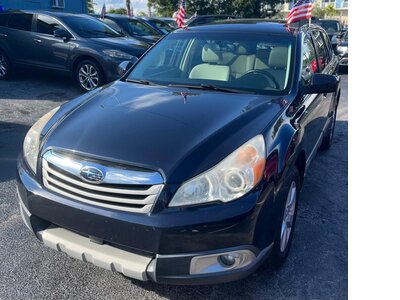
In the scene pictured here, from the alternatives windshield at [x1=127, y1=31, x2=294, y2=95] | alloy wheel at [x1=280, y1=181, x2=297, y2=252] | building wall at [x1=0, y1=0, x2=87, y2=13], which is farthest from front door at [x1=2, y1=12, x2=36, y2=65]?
building wall at [x1=0, y1=0, x2=87, y2=13]

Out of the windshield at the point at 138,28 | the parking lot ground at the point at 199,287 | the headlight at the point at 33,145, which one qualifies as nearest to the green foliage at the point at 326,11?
the windshield at the point at 138,28

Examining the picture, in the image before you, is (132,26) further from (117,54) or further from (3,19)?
(117,54)

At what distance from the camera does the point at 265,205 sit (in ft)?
7.07

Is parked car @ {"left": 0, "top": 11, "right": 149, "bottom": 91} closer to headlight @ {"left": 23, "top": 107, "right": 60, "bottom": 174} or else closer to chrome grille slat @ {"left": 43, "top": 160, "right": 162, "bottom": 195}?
headlight @ {"left": 23, "top": 107, "right": 60, "bottom": 174}

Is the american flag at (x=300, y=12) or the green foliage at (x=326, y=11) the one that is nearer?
the american flag at (x=300, y=12)

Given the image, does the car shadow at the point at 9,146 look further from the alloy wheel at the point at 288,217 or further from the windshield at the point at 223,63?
the alloy wheel at the point at 288,217

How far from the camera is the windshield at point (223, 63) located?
10.7 ft

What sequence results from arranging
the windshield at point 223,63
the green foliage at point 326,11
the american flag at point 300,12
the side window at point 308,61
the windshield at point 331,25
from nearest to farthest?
1. the windshield at point 223,63
2. the side window at point 308,61
3. the american flag at point 300,12
4. the windshield at point 331,25
5. the green foliage at point 326,11

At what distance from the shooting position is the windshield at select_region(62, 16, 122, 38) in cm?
805

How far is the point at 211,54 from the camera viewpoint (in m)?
3.62

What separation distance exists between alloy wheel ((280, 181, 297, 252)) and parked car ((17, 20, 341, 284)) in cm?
1
